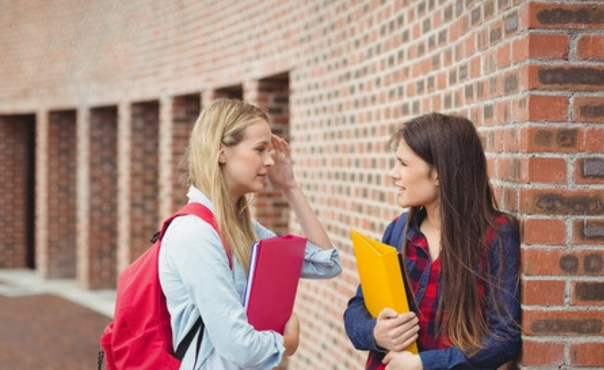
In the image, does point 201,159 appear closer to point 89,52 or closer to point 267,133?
point 267,133

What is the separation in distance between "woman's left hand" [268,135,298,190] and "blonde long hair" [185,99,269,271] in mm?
377

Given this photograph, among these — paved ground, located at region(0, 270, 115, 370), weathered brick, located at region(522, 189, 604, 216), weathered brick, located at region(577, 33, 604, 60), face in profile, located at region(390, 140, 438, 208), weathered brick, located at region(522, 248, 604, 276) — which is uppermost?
weathered brick, located at region(577, 33, 604, 60)

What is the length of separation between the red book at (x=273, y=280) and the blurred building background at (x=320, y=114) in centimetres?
72

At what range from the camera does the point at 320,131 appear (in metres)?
6.61

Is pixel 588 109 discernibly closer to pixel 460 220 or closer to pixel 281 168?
pixel 460 220

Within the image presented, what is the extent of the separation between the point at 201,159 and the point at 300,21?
427cm

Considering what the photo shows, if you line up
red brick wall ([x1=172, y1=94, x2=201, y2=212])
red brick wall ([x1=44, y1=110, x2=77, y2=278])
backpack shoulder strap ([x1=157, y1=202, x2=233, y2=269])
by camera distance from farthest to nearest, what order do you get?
red brick wall ([x1=44, y1=110, x2=77, y2=278]) → red brick wall ([x1=172, y1=94, x2=201, y2=212]) → backpack shoulder strap ([x1=157, y1=202, x2=233, y2=269])

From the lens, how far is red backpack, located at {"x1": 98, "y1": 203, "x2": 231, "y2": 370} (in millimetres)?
2828

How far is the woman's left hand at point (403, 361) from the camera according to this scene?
2877mm

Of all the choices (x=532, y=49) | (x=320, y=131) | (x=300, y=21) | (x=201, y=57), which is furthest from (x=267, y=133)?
(x=201, y=57)

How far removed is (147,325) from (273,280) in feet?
1.30

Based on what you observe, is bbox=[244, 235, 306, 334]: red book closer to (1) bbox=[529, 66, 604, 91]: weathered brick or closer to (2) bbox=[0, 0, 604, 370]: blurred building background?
(2) bbox=[0, 0, 604, 370]: blurred building background

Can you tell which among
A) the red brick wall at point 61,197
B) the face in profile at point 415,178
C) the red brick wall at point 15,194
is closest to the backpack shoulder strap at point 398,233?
the face in profile at point 415,178

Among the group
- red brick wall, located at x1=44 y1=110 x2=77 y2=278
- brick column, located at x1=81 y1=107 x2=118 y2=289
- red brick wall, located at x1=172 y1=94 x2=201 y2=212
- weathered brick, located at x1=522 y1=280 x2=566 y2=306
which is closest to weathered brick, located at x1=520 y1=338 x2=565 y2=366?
weathered brick, located at x1=522 y1=280 x2=566 y2=306
